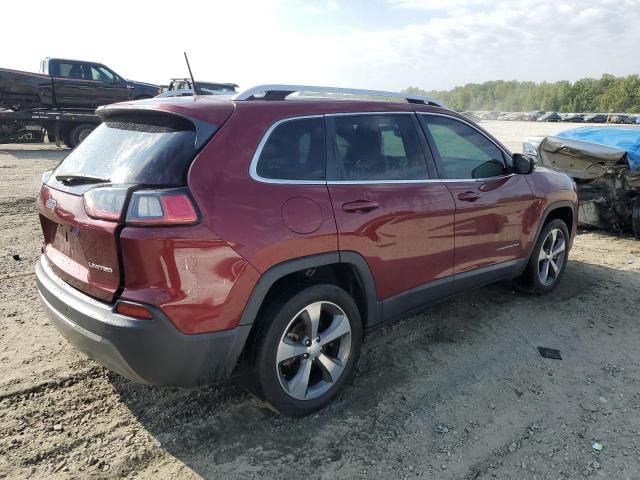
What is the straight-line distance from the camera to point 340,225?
2793 millimetres

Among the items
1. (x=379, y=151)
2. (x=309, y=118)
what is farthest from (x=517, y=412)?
(x=309, y=118)

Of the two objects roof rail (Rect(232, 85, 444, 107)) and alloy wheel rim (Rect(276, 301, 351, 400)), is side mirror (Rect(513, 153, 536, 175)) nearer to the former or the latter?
roof rail (Rect(232, 85, 444, 107))

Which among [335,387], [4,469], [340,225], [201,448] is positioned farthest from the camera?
[335,387]

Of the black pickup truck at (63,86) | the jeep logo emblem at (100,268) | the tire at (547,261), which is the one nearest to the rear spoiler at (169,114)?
the jeep logo emblem at (100,268)

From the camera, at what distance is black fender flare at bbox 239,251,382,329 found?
2502mm

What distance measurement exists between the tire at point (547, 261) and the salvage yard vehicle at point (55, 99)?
45.0ft

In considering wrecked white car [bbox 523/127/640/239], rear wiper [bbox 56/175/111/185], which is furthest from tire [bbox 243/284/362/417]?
wrecked white car [bbox 523/127/640/239]

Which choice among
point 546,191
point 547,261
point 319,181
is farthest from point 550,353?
point 319,181

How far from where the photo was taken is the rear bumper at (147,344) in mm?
2271

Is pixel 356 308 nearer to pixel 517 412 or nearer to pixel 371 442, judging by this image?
pixel 371 442

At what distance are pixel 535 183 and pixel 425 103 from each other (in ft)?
4.64

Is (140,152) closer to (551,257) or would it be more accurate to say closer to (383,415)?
(383,415)

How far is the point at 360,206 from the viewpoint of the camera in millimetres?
2914

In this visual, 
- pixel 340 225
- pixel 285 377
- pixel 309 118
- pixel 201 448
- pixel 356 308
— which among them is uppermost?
pixel 309 118
